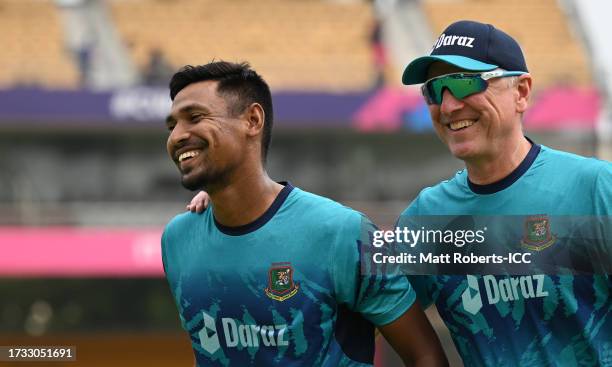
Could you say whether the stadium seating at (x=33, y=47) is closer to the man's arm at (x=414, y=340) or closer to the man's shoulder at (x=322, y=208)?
the man's shoulder at (x=322, y=208)

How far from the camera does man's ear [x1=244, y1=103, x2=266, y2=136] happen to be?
3.75m

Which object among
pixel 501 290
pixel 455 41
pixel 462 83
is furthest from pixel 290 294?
pixel 455 41

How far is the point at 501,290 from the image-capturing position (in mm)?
3498

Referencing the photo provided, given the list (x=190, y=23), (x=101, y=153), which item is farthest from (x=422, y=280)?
(x=190, y=23)

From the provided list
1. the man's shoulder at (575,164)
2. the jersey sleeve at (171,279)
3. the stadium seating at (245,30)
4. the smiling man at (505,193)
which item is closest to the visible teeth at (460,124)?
the smiling man at (505,193)

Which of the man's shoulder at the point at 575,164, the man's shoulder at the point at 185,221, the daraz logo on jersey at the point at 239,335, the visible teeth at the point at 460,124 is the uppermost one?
the man's shoulder at the point at 185,221

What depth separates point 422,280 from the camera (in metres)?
3.71

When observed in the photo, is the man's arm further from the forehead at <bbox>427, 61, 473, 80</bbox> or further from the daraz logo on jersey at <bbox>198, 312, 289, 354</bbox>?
the forehead at <bbox>427, 61, 473, 80</bbox>

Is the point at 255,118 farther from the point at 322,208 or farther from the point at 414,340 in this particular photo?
Answer: the point at 414,340

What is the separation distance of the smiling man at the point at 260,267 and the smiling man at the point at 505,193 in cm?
19

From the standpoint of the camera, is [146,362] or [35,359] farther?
[146,362]

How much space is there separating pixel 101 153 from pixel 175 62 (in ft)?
7.79

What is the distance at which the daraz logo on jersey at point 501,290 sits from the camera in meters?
3.45

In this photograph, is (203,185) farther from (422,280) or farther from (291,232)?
(422,280)
